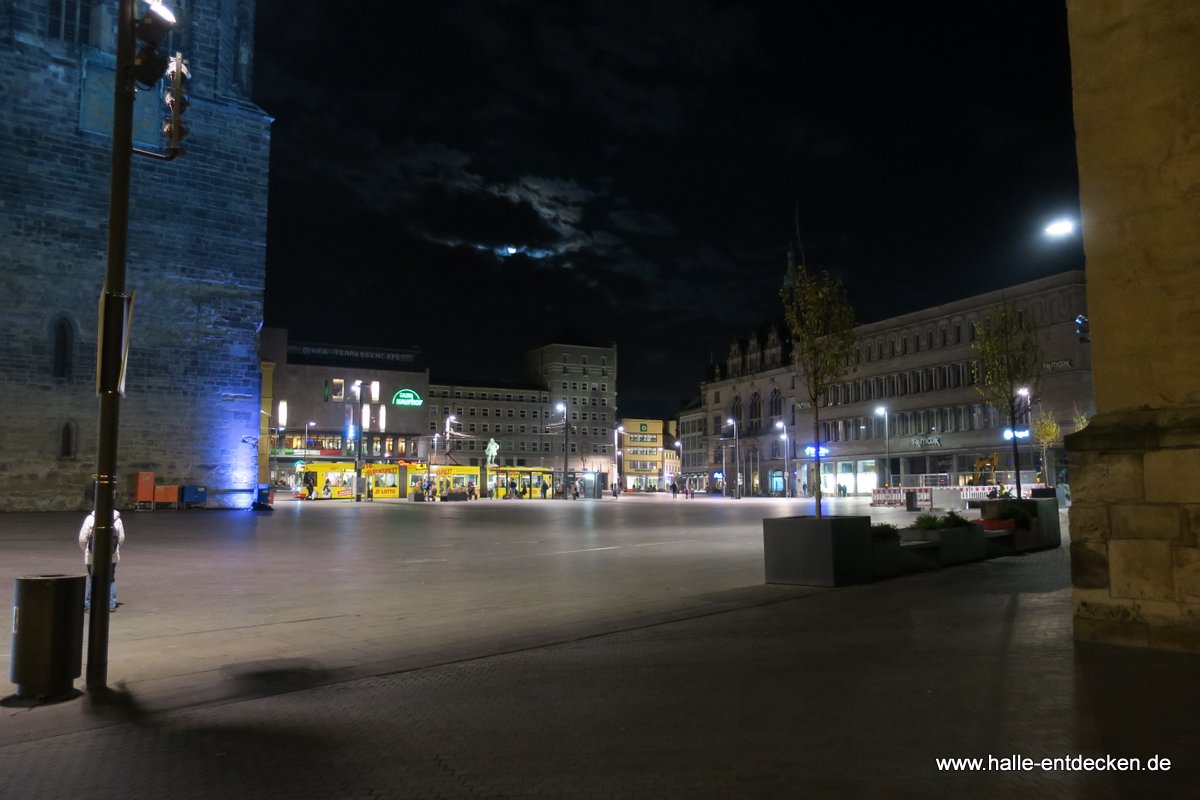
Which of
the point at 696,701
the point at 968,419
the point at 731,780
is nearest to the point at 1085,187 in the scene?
the point at 696,701

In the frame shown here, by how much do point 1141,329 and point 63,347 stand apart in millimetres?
44571

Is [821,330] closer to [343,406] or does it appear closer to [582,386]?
[343,406]

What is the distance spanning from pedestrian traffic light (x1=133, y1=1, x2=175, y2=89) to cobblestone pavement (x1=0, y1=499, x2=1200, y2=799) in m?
5.66

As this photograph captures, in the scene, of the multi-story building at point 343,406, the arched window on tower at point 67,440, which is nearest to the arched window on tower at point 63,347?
the arched window on tower at point 67,440

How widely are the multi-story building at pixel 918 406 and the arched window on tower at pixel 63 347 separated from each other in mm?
43225

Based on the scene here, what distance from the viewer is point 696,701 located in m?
6.43

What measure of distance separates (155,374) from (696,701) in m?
42.9

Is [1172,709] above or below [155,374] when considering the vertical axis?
below

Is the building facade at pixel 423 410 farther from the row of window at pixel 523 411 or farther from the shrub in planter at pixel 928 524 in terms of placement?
the shrub in planter at pixel 928 524

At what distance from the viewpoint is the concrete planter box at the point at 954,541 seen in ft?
52.5

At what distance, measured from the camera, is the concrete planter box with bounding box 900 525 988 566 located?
16.0 metres

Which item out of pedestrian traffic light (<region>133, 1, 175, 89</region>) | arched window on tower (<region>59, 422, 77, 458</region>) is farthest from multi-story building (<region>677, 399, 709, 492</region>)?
pedestrian traffic light (<region>133, 1, 175, 89</region>)

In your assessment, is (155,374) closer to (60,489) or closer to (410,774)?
(60,489)

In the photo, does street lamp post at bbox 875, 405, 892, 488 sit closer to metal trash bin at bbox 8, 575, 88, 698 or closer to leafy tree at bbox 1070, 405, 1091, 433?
leafy tree at bbox 1070, 405, 1091, 433
